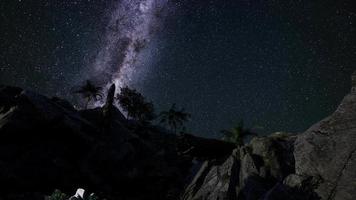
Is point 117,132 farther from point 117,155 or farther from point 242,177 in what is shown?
point 242,177

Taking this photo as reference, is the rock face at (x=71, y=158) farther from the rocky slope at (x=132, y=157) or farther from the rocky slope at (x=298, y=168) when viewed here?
the rocky slope at (x=298, y=168)

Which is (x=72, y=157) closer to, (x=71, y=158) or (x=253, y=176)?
(x=71, y=158)

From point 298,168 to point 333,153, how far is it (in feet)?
8.11

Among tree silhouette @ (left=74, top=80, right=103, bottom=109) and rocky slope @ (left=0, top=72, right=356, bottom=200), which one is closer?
rocky slope @ (left=0, top=72, right=356, bottom=200)

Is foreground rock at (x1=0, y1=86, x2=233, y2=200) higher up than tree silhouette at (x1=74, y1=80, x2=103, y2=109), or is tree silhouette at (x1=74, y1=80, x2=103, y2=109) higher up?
tree silhouette at (x1=74, y1=80, x2=103, y2=109)

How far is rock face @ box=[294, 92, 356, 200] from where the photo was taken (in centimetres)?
1756

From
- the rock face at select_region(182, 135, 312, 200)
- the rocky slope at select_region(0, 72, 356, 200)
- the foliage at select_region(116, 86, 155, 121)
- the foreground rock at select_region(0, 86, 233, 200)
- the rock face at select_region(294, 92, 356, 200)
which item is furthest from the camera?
the foliage at select_region(116, 86, 155, 121)

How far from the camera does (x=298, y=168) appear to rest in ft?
67.1

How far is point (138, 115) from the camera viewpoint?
288ft

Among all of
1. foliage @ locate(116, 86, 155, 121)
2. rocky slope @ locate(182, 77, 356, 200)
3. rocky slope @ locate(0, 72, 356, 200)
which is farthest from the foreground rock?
foliage @ locate(116, 86, 155, 121)

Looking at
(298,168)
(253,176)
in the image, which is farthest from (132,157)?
(298,168)

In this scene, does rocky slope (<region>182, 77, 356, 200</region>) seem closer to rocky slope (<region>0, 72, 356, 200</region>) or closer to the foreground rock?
rocky slope (<region>0, 72, 356, 200</region>)

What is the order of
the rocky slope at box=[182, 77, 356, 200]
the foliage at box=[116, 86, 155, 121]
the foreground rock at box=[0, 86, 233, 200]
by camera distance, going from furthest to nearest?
1. the foliage at box=[116, 86, 155, 121]
2. the foreground rock at box=[0, 86, 233, 200]
3. the rocky slope at box=[182, 77, 356, 200]

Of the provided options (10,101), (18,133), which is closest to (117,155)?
(18,133)
